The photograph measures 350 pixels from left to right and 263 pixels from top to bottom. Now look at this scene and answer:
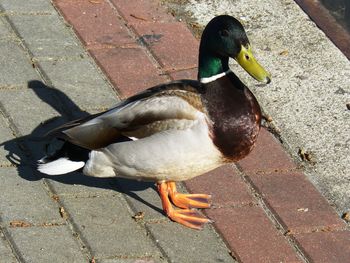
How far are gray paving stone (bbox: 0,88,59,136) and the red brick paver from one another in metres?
0.48

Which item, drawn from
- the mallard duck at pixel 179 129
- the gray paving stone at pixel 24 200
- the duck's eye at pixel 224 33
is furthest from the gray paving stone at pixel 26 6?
the duck's eye at pixel 224 33

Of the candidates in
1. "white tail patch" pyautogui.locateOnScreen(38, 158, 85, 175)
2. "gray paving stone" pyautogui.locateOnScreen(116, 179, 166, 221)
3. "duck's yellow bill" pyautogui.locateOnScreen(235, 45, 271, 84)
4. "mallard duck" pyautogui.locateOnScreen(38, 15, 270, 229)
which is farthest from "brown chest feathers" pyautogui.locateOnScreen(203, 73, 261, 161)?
"white tail patch" pyautogui.locateOnScreen(38, 158, 85, 175)

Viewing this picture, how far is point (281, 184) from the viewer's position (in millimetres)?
5598

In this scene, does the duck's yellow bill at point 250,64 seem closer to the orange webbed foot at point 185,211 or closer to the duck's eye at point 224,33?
the duck's eye at point 224,33

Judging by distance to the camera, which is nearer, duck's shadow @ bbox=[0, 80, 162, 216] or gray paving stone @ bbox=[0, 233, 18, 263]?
gray paving stone @ bbox=[0, 233, 18, 263]

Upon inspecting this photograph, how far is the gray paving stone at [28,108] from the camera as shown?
226 inches

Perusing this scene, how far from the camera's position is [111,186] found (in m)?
5.43

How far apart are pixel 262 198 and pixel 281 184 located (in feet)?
0.62

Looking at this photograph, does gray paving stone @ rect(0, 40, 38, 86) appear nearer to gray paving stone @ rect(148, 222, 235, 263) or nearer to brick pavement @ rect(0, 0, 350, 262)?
brick pavement @ rect(0, 0, 350, 262)

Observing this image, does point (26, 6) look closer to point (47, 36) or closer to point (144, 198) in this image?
point (47, 36)

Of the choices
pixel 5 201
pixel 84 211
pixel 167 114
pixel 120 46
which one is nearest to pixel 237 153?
pixel 167 114

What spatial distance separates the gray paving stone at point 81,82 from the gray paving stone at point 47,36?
12 cm

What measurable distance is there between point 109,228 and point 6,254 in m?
0.57

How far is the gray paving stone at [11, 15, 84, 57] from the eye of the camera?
21.2 ft
